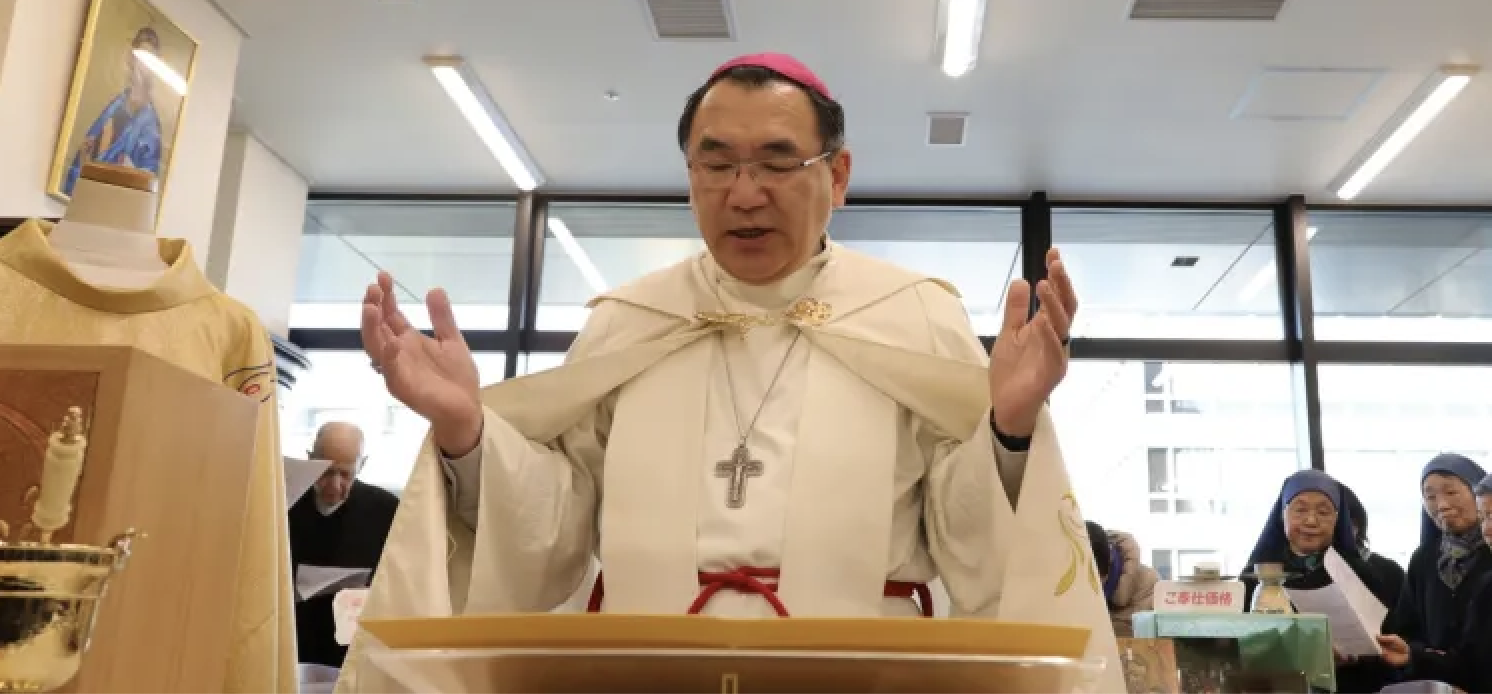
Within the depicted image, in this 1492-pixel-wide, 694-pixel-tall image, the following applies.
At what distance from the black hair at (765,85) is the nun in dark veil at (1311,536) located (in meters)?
3.27

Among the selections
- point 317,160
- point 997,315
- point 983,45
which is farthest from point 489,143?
point 997,315

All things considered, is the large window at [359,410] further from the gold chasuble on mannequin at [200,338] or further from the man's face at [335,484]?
the gold chasuble on mannequin at [200,338]

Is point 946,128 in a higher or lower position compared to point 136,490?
higher

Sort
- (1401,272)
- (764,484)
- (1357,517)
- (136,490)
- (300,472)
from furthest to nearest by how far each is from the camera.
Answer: (1401,272) < (1357,517) < (300,472) < (764,484) < (136,490)

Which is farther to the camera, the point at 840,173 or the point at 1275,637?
the point at 1275,637

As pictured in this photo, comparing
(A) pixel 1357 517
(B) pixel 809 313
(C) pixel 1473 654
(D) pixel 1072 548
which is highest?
(B) pixel 809 313

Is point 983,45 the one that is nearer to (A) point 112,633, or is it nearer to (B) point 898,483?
(B) point 898,483

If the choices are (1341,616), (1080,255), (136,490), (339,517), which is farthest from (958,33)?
(136,490)

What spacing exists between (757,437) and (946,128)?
5.11m

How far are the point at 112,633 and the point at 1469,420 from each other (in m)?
8.00

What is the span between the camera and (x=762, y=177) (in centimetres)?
178

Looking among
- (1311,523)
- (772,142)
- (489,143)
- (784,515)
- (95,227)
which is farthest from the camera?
(489,143)

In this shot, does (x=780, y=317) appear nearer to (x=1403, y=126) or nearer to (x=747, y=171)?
(x=747, y=171)

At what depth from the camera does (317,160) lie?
287 inches
